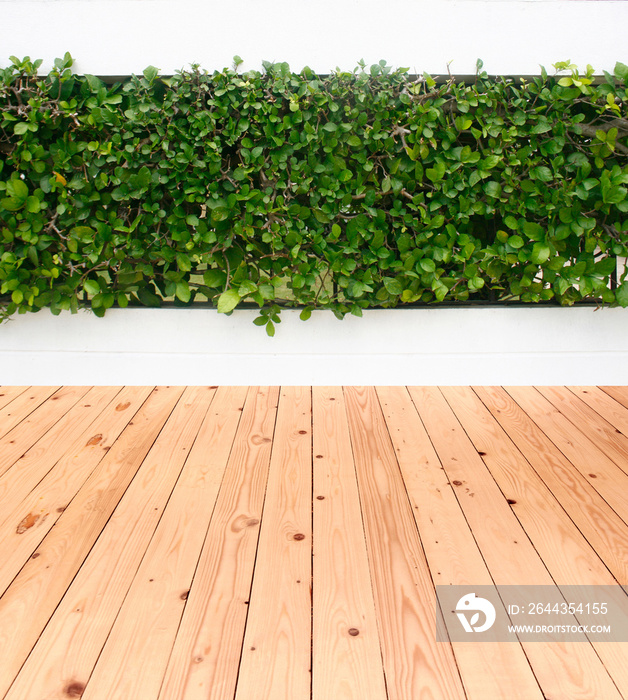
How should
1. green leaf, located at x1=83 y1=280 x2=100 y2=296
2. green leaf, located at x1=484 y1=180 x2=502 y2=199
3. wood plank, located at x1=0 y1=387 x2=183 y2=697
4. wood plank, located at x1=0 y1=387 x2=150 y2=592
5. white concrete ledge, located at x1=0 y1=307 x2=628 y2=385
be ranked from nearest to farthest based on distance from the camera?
wood plank, located at x1=0 y1=387 x2=183 y2=697 → wood plank, located at x1=0 y1=387 x2=150 y2=592 → green leaf, located at x1=484 y1=180 x2=502 y2=199 → green leaf, located at x1=83 y1=280 x2=100 y2=296 → white concrete ledge, located at x1=0 y1=307 x2=628 y2=385

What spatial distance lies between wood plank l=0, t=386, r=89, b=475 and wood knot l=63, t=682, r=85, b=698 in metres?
1.22

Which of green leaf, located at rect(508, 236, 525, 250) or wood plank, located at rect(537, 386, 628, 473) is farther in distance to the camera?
green leaf, located at rect(508, 236, 525, 250)

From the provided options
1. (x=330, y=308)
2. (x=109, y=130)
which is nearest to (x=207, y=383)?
(x=330, y=308)

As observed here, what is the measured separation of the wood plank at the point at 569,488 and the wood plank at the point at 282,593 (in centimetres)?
79

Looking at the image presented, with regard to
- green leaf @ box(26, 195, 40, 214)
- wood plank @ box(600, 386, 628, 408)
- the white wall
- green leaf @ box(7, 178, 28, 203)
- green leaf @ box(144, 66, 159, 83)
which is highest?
the white wall

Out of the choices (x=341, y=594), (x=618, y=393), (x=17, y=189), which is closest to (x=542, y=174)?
(x=618, y=393)

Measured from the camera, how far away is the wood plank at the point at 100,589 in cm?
144

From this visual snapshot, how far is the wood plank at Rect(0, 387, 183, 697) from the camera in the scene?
156 cm

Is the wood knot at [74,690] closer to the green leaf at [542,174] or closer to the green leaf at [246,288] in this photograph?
the green leaf at [246,288]

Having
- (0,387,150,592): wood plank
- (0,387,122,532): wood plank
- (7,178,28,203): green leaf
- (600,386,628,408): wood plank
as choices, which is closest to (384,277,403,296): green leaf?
(600,386,628,408): wood plank

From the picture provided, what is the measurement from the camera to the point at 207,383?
3.40 m

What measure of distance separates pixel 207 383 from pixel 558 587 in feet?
6.94

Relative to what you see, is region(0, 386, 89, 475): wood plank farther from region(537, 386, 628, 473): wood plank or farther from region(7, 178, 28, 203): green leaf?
region(537, 386, 628, 473): wood plank

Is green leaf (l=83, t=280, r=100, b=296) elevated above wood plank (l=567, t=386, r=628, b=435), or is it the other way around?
green leaf (l=83, t=280, r=100, b=296)
